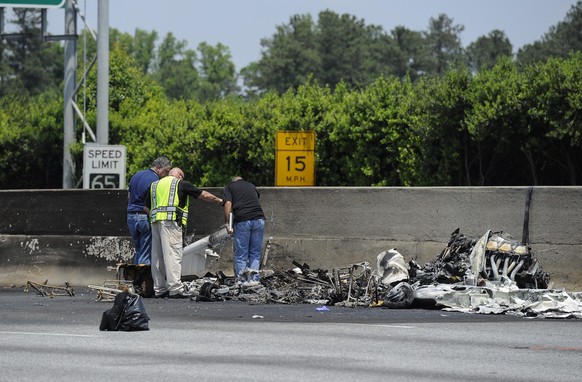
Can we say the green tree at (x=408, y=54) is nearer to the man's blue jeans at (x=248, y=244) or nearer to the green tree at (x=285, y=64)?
the green tree at (x=285, y=64)

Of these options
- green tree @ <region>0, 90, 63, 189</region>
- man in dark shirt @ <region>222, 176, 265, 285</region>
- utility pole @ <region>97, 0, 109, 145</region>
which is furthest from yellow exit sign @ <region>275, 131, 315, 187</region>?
green tree @ <region>0, 90, 63, 189</region>

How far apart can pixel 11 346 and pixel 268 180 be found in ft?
76.0

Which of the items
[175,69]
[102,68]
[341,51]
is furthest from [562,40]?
[102,68]

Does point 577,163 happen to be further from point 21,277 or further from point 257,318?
point 257,318

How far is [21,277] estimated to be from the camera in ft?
69.9

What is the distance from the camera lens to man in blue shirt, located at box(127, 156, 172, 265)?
61.9 feet

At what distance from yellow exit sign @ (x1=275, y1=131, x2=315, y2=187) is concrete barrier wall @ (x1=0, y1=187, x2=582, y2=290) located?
200 cm

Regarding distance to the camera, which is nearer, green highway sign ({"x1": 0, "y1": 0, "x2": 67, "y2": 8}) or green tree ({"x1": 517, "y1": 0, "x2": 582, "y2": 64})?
green highway sign ({"x1": 0, "y1": 0, "x2": 67, "y2": 8})

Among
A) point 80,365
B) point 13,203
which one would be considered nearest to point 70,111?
point 13,203

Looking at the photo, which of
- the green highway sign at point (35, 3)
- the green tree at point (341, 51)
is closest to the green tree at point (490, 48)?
the green tree at point (341, 51)

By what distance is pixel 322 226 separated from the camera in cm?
1875

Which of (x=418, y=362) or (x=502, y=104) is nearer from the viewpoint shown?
(x=418, y=362)

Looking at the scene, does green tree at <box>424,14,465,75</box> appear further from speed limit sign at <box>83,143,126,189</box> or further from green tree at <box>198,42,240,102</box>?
speed limit sign at <box>83,143,126,189</box>

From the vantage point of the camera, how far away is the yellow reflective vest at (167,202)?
58.8 feet
